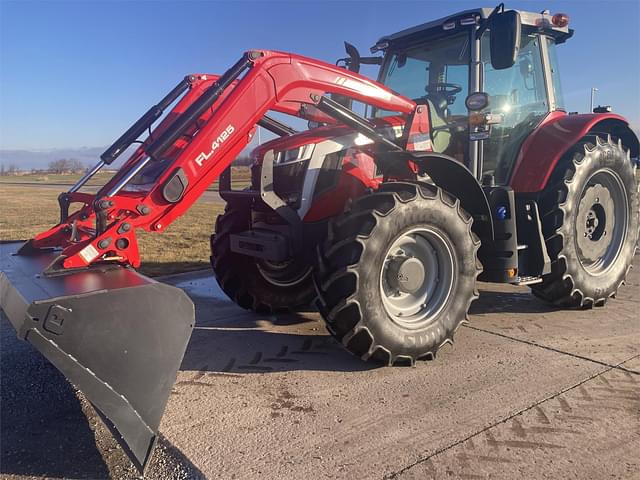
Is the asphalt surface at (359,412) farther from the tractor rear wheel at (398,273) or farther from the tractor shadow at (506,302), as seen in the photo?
the tractor shadow at (506,302)

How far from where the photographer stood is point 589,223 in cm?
547

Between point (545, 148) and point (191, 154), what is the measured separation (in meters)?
3.42

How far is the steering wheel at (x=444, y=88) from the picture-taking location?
16.8 ft

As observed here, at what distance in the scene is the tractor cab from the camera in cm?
489

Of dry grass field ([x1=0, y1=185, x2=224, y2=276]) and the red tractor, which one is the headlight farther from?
dry grass field ([x1=0, y1=185, x2=224, y2=276])

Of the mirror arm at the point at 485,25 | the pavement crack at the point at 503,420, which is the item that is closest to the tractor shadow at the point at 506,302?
the pavement crack at the point at 503,420

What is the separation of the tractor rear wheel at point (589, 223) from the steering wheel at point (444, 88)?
1.25m

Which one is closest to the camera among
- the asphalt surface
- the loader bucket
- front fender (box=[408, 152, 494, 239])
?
the loader bucket

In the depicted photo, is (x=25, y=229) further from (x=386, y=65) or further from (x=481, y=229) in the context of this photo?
(x=481, y=229)

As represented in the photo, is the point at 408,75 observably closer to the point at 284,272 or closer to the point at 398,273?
the point at 284,272

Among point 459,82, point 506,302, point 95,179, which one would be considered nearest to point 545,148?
point 459,82

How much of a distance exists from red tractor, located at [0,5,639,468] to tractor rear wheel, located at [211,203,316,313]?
0.02 metres

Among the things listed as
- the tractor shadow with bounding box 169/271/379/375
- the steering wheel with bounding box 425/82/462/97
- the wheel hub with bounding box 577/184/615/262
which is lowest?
the tractor shadow with bounding box 169/271/379/375

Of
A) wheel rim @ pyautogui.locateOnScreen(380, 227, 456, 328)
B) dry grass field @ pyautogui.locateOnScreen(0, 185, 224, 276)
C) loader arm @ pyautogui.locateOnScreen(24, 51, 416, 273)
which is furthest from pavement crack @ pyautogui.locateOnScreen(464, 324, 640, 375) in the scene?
dry grass field @ pyautogui.locateOnScreen(0, 185, 224, 276)
